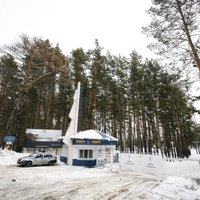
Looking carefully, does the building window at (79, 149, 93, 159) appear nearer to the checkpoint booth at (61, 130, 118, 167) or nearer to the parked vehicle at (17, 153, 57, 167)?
the checkpoint booth at (61, 130, 118, 167)

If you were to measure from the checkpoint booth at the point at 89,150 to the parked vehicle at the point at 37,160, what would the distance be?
2378 mm

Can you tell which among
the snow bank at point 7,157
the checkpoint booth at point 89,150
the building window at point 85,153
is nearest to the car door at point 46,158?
the checkpoint booth at point 89,150

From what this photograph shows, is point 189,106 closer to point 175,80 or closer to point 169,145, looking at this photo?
point 169,145

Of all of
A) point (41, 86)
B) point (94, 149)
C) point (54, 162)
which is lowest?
point (54, 162)

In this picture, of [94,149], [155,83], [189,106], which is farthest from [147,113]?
[94,149]

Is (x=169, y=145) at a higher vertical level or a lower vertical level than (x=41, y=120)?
lower

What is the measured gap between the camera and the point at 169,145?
30.1m

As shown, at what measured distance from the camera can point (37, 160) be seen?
639 inches

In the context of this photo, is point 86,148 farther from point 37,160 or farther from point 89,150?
point 37,160

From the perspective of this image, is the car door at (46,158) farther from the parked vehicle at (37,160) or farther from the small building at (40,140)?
the small building at (40,140)

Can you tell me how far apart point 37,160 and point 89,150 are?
588 centimetres

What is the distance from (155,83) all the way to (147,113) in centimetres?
574

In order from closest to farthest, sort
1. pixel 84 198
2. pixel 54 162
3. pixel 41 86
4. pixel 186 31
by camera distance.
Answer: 1. pixel 84 198
2. pixel 186 31
3. pixel 54 162
4. pixel 41 86

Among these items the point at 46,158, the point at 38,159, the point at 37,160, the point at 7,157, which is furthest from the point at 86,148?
the point at 7,157
